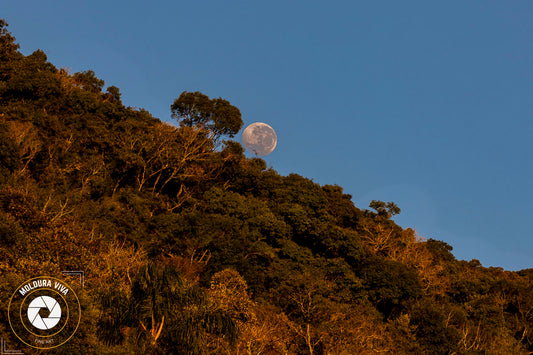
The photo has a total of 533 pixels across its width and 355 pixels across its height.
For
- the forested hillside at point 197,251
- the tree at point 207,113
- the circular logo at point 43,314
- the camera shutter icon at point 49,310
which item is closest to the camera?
the circular logo at point 43,314

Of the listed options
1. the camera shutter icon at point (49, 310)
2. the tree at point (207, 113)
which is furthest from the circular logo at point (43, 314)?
the tree at point (207, 113)

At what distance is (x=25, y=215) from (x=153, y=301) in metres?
13.1

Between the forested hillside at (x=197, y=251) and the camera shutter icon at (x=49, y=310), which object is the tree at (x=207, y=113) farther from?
the camera shutter icon at (x=49, y=310)

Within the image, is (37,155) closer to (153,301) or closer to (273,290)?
(273,290)

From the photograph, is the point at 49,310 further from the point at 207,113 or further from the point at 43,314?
the point at 207,113

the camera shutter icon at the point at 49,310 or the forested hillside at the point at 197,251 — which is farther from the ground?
the forested hillside at the point at 197,251

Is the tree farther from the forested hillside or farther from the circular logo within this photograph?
the circular logo

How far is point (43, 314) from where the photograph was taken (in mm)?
19344

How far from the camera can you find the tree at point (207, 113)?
71062 mm

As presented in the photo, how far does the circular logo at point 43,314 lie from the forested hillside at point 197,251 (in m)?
0.39

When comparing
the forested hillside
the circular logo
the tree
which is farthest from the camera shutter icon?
the tree

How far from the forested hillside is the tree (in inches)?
24.1

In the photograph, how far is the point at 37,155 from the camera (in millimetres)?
46000

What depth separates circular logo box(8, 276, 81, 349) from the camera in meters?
18.7
